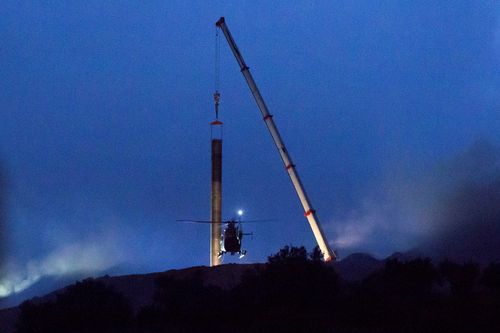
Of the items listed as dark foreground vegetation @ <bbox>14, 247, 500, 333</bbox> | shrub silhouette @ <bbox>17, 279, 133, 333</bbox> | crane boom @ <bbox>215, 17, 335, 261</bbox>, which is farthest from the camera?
crane boom @ <bbox>215, 17, 335, 261</bbox>

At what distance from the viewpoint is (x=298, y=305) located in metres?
30.3

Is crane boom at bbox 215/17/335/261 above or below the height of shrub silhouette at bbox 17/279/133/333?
→ above

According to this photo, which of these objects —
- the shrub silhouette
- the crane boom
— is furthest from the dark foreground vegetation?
the crane boom

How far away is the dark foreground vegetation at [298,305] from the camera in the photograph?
83.1ft

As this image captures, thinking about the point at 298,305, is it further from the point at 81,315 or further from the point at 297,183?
the point at 297,183

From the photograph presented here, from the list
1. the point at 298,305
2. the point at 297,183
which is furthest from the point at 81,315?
the point at 297,183

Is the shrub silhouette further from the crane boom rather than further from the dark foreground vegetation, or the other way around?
the crane boom

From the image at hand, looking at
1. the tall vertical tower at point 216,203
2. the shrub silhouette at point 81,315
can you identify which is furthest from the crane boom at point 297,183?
the shrub silhouette at point 81,315

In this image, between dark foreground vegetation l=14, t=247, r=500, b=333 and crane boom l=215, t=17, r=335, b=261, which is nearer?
dark foreground vegetation l=14, t=247, r=500, b=333

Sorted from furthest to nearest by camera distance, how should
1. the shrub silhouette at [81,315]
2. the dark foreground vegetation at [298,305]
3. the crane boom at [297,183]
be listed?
the crane boom at [297,183] < the shrub silhouette at [81,315] < the dark foreground vegetation at [298,305]

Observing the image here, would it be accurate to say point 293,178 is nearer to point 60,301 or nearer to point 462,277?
point 462,277

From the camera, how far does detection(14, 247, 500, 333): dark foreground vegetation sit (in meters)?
25.3

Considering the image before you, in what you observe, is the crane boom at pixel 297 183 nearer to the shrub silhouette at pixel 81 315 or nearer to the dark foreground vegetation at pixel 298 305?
the dark foreground vegetation at pixel 298 305

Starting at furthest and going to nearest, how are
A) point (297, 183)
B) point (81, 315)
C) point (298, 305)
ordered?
point (297, 183), point (81, 315), point (298, 305)
